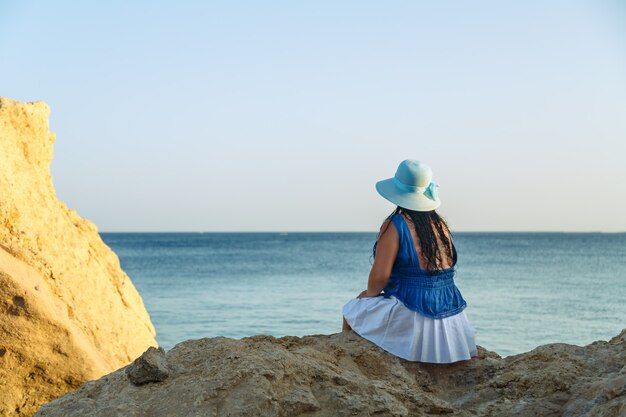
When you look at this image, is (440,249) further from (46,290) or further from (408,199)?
(46,290)

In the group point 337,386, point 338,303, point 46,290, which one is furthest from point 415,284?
point 338,303

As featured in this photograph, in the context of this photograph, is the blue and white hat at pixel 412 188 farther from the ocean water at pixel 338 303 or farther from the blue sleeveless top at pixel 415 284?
the ocean water at pixel 338 303

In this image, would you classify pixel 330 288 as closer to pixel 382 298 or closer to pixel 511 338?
pixel 511 338

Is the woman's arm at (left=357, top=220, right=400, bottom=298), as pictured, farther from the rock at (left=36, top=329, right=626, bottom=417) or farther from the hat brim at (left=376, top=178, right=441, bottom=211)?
the rock at (left=36, top=329, right=626, bottom=417)

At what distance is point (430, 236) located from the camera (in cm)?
496

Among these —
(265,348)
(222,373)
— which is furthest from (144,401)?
(265,348)

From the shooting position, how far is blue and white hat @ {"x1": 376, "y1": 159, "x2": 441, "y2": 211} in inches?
198

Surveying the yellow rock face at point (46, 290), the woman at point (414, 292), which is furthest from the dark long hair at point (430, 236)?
the yellow rock face at point (46, 290)

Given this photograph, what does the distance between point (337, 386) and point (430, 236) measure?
5.02 ft

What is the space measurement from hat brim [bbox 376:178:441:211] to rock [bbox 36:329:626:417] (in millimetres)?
993

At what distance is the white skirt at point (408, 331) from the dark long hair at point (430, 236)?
36 centimetres

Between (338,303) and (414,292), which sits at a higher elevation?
(414,292)

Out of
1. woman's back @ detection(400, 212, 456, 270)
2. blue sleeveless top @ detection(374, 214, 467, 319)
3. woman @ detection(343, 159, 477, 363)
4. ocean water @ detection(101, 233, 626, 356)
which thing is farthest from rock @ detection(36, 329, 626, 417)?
ocean water @ detection(101, 233, 626, 356)

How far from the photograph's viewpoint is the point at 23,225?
6715 millimetres
